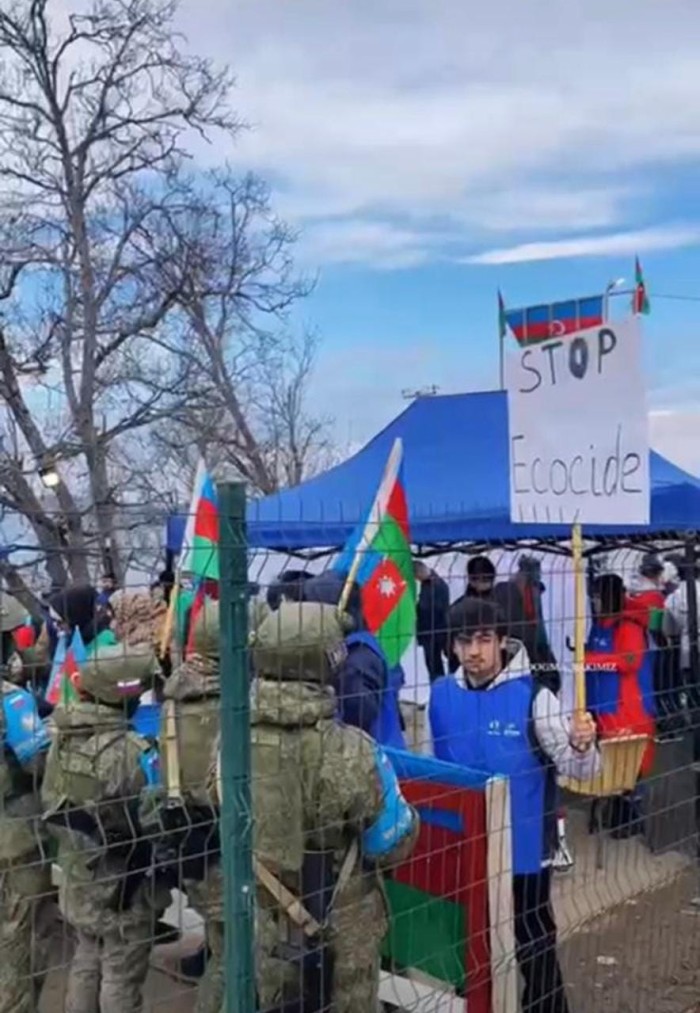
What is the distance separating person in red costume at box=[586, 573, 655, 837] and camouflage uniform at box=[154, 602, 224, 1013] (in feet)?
6.16

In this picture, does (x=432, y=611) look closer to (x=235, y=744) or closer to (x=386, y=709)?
(x=386, y=709)

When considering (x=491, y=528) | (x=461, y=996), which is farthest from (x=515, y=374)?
(x=491, y=528)

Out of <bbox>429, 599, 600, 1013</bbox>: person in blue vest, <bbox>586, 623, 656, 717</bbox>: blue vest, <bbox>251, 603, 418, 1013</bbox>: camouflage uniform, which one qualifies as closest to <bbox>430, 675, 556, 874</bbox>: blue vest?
<bbox>429, 599, 600, 1013</bbox>: person in blue vest

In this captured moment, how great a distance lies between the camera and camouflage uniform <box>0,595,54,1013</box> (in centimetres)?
403

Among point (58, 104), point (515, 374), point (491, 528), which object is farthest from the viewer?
point (58, 104)

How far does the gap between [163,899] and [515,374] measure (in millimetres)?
2179

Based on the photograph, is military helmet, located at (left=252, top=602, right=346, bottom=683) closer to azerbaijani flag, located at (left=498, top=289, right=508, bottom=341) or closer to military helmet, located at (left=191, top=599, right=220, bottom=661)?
military helmet, located at (left=191, top=599, right=220, bottom=661)

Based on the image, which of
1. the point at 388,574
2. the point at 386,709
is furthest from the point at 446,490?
the point at 386,709

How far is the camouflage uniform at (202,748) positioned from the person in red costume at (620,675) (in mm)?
1876

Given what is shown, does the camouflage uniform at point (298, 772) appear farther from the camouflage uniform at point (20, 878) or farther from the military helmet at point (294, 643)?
the camouflage uniform at point (20, 878)

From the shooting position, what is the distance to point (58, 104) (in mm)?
16969

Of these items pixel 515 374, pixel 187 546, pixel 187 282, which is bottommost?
pixel 187 546

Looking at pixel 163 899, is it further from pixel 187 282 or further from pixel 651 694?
pixel 187 282

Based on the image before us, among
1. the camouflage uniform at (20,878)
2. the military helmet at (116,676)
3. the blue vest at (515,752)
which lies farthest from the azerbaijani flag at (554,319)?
the camouflage uniform at (20,878)
